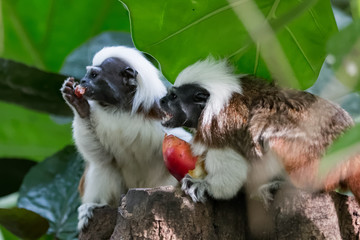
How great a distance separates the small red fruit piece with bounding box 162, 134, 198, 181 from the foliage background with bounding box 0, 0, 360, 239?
54 centimetres

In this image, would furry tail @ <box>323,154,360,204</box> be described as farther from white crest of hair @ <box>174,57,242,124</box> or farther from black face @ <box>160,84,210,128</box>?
black face @ <box>160,84,210,128</box>

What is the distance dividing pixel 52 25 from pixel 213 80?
186cm

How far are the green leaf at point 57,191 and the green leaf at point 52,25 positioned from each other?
0.78 metres

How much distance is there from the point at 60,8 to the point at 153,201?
219 centimetres

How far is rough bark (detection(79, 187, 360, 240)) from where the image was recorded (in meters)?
2.02

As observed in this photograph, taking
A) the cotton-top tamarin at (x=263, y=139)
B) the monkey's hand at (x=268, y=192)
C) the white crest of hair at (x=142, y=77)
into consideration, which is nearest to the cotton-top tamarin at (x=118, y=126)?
the white crest of hair at (x=142, y=77)

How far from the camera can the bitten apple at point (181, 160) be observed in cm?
241

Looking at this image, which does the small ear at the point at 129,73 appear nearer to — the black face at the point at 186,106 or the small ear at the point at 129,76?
the small ear at the point at 129,76

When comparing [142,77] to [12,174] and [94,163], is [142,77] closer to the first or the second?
[94,163]

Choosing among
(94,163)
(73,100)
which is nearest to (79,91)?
(73,100)

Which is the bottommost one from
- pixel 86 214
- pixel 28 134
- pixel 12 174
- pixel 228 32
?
pixel 12 174

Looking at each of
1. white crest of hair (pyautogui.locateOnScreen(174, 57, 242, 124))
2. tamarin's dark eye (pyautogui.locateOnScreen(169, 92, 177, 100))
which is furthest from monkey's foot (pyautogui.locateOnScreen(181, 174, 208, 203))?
tamarin's dark eye (pyautogui.locateOnScreen(169, 92, 177, 100))

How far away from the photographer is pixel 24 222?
3072 millimetres

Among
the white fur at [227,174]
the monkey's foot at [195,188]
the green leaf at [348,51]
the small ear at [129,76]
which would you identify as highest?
the green leaf at [348,51]
